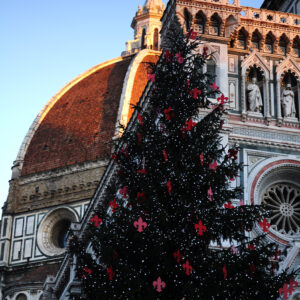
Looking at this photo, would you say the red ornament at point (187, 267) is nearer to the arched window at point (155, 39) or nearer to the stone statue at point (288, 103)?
the stone statue at point (288, 103)

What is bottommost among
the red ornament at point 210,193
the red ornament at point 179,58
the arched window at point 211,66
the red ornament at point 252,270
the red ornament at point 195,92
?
the red ornament at point 252,270

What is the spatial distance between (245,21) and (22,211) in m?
21.5

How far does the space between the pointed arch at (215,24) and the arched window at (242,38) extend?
67 cm

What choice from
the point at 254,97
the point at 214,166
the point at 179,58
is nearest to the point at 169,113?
the point at 179,58

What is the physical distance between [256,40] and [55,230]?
778 inches

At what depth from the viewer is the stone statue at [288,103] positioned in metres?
18.2

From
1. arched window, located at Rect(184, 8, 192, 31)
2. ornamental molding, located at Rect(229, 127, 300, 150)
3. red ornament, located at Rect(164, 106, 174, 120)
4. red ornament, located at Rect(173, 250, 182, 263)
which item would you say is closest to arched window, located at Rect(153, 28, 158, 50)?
arched window, located at Rect(184, 8, 192, 31)

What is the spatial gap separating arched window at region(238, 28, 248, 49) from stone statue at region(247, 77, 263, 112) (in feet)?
3.66

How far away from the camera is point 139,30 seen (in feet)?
181

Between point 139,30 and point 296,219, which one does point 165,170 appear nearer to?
point 296,219

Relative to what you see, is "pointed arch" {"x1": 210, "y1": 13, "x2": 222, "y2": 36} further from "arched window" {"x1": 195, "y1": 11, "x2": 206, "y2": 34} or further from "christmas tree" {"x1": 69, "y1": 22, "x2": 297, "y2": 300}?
"christmas tree" {"x1": 69, "y1": 22, "x2": 297, "y2": 300}

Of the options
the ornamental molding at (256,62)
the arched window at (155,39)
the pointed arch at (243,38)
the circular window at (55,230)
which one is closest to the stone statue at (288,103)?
the ornamental molding at (256,62)

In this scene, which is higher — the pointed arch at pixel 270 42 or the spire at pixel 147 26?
the spire at pixel 147 26

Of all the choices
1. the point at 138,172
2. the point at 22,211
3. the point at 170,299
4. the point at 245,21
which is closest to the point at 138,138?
the point at 138,172
